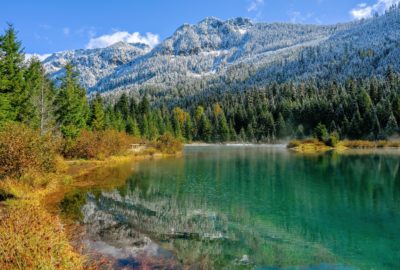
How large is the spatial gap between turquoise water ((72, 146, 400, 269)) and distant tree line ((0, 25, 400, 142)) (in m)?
19.2

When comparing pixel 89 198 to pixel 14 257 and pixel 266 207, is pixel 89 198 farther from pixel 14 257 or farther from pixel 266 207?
pixel 14 257

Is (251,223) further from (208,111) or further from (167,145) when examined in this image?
(208,111)

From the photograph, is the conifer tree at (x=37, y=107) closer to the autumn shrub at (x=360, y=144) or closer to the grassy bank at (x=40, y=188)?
the grassy bank at (x=40, y=188)

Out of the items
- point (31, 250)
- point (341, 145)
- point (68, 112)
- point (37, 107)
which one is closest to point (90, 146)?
point (68, 112)

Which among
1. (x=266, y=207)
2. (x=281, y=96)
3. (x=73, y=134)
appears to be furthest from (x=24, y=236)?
(x=281, y=96)

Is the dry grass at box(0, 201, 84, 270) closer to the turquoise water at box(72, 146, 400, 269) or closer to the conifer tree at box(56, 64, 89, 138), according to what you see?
the turquoise water at box(72, 146, 400, 269)

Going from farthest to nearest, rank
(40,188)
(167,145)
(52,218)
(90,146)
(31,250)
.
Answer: (167,145) < (90,146) < (40,188) < (52,218) < (31,250)

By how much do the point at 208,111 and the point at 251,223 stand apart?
167 meters

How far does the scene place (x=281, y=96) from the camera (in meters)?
181

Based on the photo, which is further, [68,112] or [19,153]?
[68,112]

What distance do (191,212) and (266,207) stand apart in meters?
5.14

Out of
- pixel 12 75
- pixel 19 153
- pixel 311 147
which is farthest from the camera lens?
pixel 311 147

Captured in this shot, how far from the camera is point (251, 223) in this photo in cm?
2120

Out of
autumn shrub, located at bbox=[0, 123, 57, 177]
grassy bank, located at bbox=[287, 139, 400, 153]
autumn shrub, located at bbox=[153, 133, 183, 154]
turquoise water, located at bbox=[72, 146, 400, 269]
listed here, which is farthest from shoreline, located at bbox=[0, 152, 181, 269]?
grassy bank, located at bbox=[287, 139, 400, 153]
